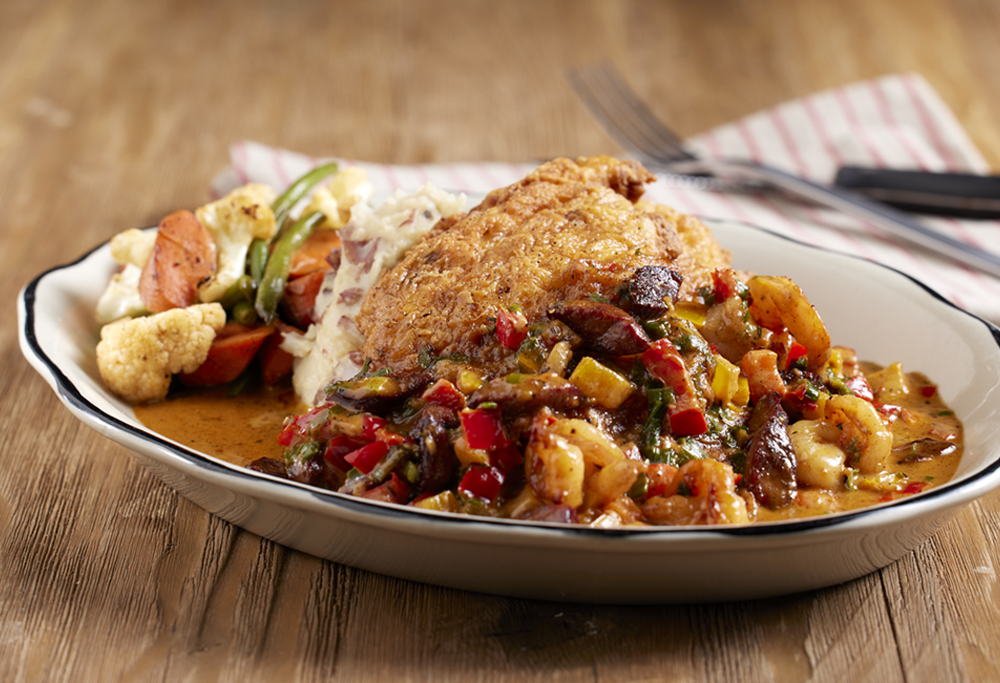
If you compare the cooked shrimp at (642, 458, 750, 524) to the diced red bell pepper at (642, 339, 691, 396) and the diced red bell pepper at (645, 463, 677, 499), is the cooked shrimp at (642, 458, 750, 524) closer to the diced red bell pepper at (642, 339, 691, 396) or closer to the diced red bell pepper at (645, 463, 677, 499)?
the diced red bell pepper at (645, 463, 677, 499)

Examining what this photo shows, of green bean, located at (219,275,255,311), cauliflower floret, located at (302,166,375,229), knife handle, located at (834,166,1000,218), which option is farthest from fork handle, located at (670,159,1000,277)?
green bean, located at (219,275,255,311)

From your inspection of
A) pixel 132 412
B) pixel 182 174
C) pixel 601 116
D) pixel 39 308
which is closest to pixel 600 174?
pixel 132 412

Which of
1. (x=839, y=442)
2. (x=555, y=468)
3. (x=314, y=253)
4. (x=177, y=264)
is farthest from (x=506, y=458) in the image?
(x=177, y=264)

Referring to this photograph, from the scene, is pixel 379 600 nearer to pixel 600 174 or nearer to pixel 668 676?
pixel 668 676

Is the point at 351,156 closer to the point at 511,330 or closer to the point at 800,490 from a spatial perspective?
the point at 511,330

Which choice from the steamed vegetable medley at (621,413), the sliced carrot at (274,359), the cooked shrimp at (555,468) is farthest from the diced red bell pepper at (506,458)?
the sliced carrot at (274,359)

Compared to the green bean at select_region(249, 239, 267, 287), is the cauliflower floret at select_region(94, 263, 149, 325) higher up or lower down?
lower down
